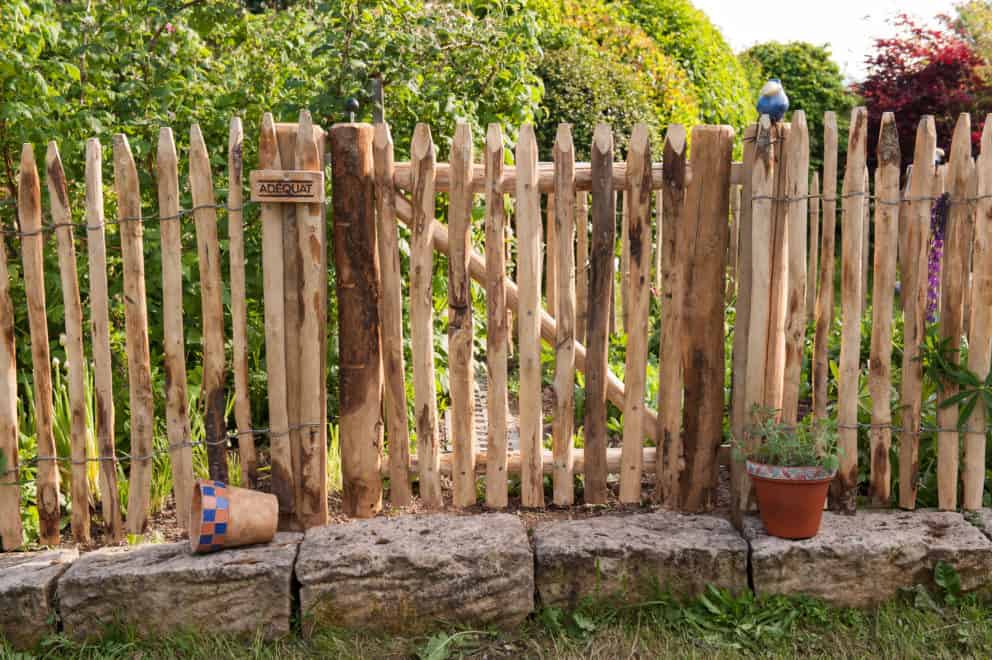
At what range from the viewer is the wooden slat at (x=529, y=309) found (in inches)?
135

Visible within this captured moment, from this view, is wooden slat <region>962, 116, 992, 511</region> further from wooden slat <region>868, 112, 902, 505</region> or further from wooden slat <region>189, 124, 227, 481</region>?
wooden slat <region>189, 124, 227, 481</region>

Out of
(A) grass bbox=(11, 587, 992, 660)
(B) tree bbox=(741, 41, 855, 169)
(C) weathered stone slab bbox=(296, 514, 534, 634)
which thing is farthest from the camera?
(B) tree bbox=(741, 41, 855, 169)

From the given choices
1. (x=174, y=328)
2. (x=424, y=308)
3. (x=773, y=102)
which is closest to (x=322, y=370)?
(x=424, y=308)

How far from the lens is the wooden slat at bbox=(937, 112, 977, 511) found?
3.45 meters

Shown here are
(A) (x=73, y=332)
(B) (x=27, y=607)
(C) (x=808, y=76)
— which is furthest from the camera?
(C) (x=808, y=76)

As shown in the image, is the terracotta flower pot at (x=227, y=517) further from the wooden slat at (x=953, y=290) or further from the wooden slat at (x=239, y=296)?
the wooden slat at (x=953, y=290)

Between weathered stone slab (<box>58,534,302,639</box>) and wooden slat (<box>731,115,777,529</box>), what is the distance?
1.72 meters

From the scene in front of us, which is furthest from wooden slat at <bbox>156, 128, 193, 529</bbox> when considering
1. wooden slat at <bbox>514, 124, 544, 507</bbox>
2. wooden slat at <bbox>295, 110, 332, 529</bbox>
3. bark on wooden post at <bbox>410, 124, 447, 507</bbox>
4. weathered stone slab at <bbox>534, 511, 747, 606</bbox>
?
weathered stone slab at <bbox>534, 511, 747, 606</bbox>

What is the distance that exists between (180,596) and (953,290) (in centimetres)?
304

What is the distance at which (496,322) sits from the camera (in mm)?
3545

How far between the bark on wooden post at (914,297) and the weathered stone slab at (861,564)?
0.36 meters

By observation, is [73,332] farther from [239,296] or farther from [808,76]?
[808,76]

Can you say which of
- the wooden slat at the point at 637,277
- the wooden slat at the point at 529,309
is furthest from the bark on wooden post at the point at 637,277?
the wooden slat at the point at 529,309

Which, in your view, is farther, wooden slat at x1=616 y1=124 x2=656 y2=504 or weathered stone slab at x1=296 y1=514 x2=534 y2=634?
wooden slat at x1=616 y1=124 x2=656 y2=504
